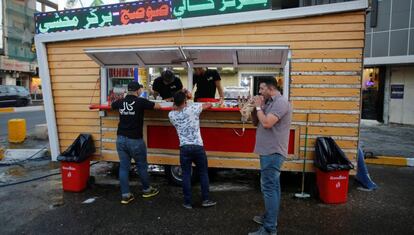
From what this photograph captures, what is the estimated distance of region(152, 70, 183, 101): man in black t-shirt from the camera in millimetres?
6293

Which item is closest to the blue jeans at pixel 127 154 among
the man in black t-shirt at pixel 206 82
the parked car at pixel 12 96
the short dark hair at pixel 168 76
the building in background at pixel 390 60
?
the short dark hair at pixel 168 76

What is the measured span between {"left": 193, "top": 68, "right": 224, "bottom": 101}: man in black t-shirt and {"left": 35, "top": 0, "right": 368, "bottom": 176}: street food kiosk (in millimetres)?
208

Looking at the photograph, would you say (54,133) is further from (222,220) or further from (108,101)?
(222,220)

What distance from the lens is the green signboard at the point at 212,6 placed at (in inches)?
228

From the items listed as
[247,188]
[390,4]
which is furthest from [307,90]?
[390,4]

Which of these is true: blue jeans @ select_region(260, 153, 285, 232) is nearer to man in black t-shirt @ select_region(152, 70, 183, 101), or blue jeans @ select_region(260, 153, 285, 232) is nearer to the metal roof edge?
the metal roof edge

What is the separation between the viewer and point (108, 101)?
6.23 m

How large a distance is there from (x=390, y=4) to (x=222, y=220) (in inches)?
567

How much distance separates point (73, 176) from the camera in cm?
569

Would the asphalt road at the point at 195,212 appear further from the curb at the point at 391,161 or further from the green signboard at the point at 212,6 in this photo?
the green signboard at the point at 212,6

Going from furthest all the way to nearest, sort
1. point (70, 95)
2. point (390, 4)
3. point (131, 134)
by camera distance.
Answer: point (390, 4) → point (70, 95) → point (131, 134)

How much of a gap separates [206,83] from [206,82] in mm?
19

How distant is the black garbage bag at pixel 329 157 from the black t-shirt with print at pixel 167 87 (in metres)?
2.64

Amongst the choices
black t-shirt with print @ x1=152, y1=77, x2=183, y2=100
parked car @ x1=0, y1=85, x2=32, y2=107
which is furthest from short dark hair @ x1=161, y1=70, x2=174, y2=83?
parked car @ x1=0, y1=85, x2=32, y2=107
